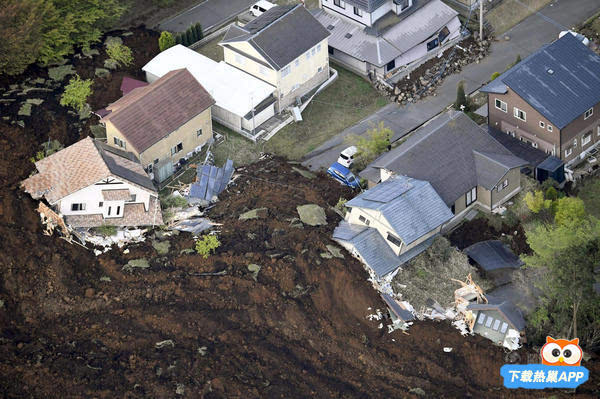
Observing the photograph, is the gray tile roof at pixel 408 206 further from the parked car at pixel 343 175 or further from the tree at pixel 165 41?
the tree at pixel 165 41

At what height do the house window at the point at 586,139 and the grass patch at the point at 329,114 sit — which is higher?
the grass patch at the point at 329,114

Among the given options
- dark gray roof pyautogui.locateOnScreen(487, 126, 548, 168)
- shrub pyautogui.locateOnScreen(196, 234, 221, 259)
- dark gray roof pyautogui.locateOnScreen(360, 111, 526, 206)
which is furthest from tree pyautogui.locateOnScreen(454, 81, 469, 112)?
shrub pyautogui.locateOnScreen(196, 234, 221, 259)

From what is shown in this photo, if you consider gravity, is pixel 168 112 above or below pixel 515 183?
above

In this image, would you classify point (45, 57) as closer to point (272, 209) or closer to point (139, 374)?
point (272, 209)

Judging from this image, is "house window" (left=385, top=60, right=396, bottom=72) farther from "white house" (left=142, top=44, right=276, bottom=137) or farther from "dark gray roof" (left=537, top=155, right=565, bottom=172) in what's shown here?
"dark gray roof" (left=537, top=155, right=565, bottom=172)

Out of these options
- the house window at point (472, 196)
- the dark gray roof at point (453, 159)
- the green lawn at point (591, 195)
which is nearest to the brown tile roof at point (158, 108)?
the dark gray roof at point (453, 159)

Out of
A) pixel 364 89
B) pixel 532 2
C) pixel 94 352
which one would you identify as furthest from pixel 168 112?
pixel 532 2

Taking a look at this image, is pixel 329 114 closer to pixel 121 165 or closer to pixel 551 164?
pixel 551 164
